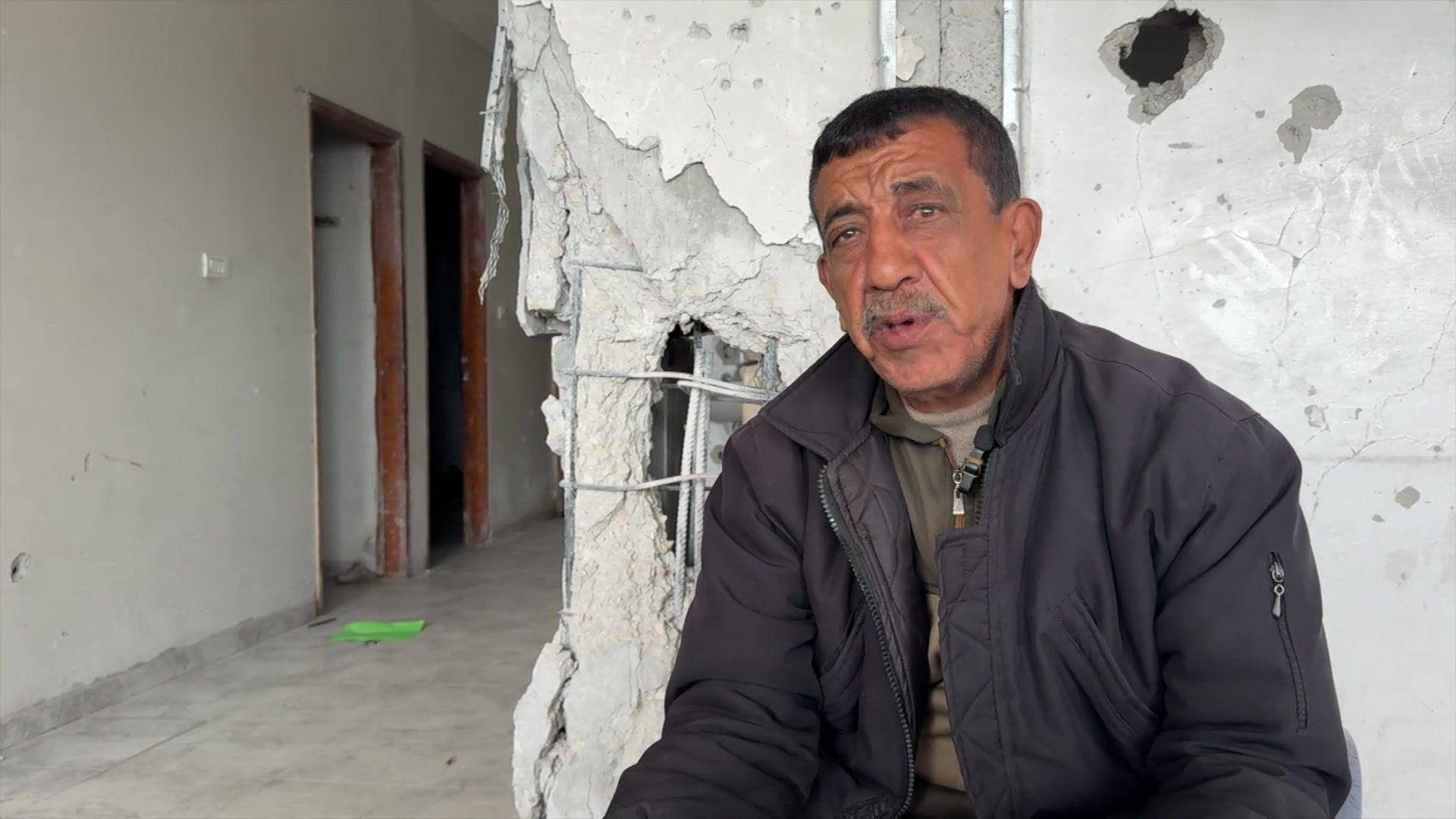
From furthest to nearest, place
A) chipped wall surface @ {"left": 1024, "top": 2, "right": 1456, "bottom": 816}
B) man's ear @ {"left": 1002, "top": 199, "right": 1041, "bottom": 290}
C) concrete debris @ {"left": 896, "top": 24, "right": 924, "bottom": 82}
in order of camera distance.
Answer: concrete debris @ {"left": 896, "top": 24, "right": 924, "bottom": 82}
chipped wall surface @ {"left": 1024, "top": 2, "right": 1456, "bottom": 816}
man's ear @ {"left": 1002, "top": 199, "right": 1041, "bottom": 290}

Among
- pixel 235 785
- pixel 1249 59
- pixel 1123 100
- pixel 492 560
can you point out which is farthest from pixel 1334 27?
pixel 492 560

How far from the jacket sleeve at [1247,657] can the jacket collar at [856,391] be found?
21cm

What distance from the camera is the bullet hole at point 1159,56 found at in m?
1.54

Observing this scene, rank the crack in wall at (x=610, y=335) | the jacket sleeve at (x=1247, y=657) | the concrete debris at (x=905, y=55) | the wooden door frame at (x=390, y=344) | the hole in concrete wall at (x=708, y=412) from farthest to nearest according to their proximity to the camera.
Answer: the wooden door frame at (x=390, y=344) → the hole in concrete wall at (x=708, y=412) → the crack in wall at (x=610, y=335) → the concrete debris at (x=905, y=55) → the jacket sleeve at (x=1247, y=657)

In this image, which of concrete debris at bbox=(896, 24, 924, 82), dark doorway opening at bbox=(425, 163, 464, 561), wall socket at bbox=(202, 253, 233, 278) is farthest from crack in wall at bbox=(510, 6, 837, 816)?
dark doorway opening at bbox=(425, 163, 464, 561)

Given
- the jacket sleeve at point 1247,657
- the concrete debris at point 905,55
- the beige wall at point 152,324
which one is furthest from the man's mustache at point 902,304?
the beige wall at point 152,324

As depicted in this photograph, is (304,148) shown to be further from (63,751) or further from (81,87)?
(63,751)

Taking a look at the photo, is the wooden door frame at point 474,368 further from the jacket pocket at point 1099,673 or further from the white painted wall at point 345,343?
the jacket pocket at point 1099,673

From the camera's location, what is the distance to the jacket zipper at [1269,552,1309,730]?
3.19 ft

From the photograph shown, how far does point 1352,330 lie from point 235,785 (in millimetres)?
2463

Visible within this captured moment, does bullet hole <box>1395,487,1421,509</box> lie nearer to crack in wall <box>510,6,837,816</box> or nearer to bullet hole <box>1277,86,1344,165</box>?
bullet hole <box>1277,86,1344,165</box>

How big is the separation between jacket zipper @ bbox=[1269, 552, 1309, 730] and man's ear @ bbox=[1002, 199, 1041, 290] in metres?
0.41

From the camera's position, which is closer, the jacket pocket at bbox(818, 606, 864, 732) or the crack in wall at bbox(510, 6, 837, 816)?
the jacket pocket at bbox(818, 606, 864, 732)

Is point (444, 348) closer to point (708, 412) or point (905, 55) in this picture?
point (708, 412)
